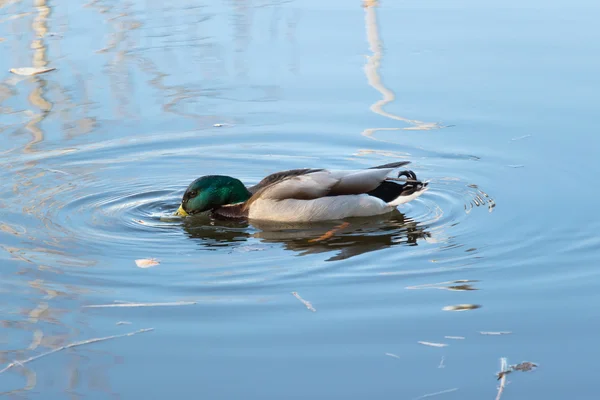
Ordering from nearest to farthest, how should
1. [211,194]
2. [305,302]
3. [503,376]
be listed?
[503,376], [305,302], [211,194]

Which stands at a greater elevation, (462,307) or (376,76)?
(376,76)

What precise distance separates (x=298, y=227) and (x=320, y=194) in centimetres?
28

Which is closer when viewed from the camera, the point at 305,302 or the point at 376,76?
the point at 305,302

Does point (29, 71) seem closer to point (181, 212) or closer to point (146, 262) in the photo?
point (181, 212)

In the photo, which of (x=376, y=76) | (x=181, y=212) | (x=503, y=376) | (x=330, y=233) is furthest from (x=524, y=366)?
(x=376, y=76)

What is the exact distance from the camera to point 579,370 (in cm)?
427

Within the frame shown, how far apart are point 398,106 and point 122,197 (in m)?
2.67

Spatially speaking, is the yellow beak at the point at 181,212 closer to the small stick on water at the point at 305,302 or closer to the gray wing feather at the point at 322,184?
the gray wing feather at the point at 322,184

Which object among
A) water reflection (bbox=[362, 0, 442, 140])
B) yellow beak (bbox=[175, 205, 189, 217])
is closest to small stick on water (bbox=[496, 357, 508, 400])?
yellow beak (bbox=[175, 205, 189, 217])

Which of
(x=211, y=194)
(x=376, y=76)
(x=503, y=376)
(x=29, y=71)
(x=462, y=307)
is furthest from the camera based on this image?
(x=29, y=71)

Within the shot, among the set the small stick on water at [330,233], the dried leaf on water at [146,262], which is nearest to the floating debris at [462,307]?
the small stick on water at [330,233]

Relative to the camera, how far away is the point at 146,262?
5.93 metres

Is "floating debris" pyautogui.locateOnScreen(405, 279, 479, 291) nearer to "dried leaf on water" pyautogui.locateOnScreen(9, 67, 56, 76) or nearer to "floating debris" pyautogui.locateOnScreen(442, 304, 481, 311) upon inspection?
"floating debris" pyautogui.locateOnScreen(442, 304, 481, 311)

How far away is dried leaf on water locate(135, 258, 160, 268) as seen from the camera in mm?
5879
